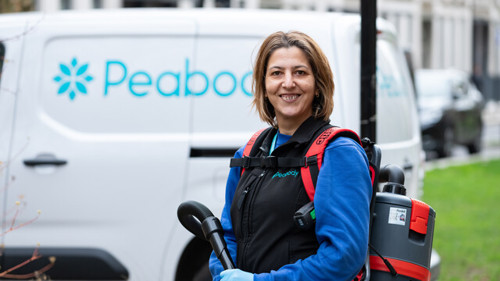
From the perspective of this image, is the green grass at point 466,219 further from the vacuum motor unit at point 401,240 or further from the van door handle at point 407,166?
the vacuum motor unit at point 401,240

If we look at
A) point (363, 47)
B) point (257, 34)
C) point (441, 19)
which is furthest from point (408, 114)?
point (441, 19)

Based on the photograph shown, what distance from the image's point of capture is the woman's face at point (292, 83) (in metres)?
2.60

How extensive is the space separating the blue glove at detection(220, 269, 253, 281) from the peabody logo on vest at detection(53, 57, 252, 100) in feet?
7.28

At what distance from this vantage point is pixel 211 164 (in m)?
4.66

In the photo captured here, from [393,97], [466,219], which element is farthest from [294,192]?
[466,219]

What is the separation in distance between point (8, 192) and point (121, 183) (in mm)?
634

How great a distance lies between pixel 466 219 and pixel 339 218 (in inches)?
275

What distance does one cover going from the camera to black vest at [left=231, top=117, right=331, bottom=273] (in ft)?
8.19

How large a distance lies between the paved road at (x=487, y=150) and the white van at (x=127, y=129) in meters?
9.66

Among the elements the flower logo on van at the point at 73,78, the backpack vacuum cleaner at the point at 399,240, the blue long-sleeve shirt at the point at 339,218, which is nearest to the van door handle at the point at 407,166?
→ the flower logo on van at the point at 73,78

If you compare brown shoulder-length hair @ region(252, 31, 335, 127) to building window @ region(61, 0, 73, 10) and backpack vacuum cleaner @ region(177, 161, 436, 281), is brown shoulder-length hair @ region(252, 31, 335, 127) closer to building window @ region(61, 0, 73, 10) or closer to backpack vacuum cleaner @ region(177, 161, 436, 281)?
backpack vacuum cleaner @ region(177, 161, 436, 281)

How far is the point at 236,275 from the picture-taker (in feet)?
8.21

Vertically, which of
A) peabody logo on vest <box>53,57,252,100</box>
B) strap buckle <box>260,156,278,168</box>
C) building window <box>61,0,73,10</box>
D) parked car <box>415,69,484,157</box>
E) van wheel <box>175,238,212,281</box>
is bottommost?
parked car <box>415,69,484,157</box>

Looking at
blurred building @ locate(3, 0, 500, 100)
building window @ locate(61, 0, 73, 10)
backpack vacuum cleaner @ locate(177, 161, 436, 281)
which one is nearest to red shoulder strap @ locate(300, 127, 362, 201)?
backpack vacuum cleaner @ locate(177, 161, 436, 281)
